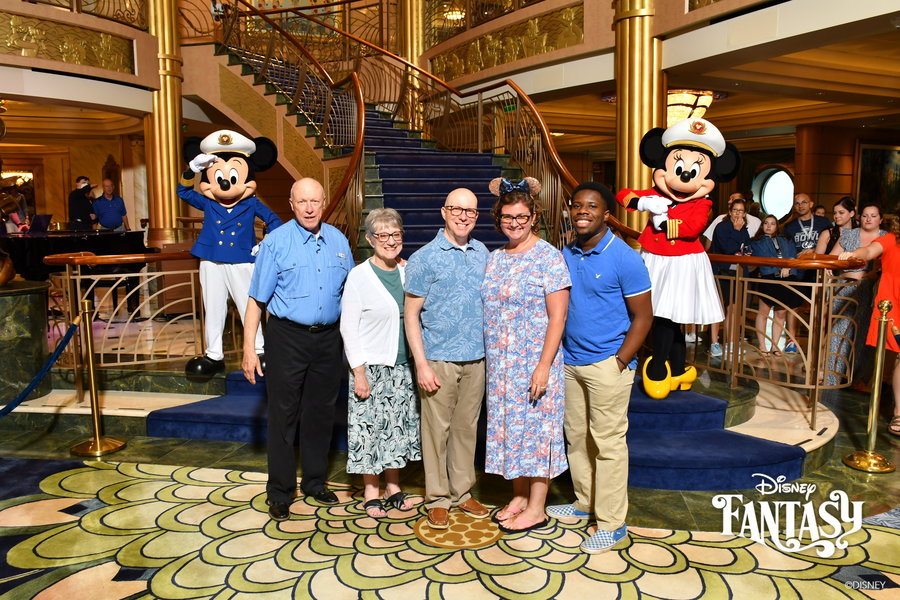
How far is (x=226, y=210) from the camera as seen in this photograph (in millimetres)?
4543

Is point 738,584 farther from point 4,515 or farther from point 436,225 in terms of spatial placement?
point 436,225

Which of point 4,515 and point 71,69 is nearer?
point 4,515

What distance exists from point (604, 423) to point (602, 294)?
0.55 m

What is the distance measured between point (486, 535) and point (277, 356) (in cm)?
126

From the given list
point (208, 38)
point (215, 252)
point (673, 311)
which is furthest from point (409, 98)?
point (673, 311)

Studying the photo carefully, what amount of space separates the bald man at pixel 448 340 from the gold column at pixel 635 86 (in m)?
4.54

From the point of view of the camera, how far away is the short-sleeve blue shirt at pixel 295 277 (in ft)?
10.3

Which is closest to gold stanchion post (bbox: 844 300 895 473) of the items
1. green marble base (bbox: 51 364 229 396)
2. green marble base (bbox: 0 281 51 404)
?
green marble base (bbox: 51 364 229 396)

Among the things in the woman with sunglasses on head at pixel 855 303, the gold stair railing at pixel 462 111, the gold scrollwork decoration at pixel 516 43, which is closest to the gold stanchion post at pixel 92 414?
the gold stair railing at pixel 462 111

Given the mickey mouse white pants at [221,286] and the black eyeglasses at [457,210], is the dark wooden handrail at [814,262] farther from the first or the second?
the mickey mouse white pants at [221,286]

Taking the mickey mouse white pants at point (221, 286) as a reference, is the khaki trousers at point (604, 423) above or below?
below

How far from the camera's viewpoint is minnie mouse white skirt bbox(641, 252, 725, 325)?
3996mm

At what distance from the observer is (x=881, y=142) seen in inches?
480

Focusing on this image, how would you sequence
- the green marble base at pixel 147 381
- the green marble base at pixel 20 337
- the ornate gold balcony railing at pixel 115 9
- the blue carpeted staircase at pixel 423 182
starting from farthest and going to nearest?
the ornate gold balcony railing at pixel 115 9
the blue carpeted staircase at pixel 423 182
the green marble base at pixel 147 381
the green marble base at pixel 20 337
